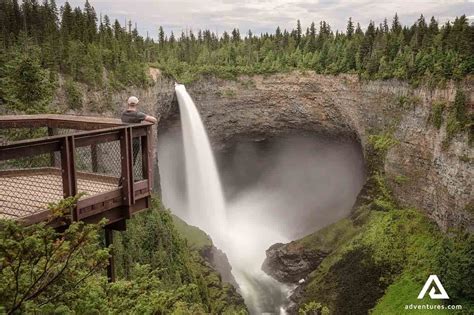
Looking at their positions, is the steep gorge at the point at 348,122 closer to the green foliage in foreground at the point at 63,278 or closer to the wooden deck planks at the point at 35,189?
the wooden deck planks at the point at 35,189

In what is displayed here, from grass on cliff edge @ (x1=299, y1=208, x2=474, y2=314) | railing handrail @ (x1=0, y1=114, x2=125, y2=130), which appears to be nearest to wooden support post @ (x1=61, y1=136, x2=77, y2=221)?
railing handrail @ (x1=0, y1=114, x2=125, y2=130)

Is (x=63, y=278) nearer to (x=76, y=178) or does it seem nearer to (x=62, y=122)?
(x=76, y=178)

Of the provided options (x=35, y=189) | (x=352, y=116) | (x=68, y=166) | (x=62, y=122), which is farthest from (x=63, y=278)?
(x=352, y=116)

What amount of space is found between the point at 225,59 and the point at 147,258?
110 feet

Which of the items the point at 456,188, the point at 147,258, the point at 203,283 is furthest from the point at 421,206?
the point at 147,258

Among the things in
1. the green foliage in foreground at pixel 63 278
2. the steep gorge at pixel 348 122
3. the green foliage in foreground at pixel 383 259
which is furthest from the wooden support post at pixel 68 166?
the steep gorge at pixel 348 122

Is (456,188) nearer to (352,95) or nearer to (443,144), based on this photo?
(443,144)

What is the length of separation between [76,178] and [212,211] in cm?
4382

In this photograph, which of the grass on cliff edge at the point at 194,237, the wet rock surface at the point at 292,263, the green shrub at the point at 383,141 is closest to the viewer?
the grass on cliff edge at the point at 194,237

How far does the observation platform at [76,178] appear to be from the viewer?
6.67m

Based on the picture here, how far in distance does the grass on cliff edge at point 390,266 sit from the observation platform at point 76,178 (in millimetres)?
27255

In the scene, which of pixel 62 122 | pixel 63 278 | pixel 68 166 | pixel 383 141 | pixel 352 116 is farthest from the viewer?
pixel 352 116

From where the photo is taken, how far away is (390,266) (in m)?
34.5

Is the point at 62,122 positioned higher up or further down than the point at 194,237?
higher up
